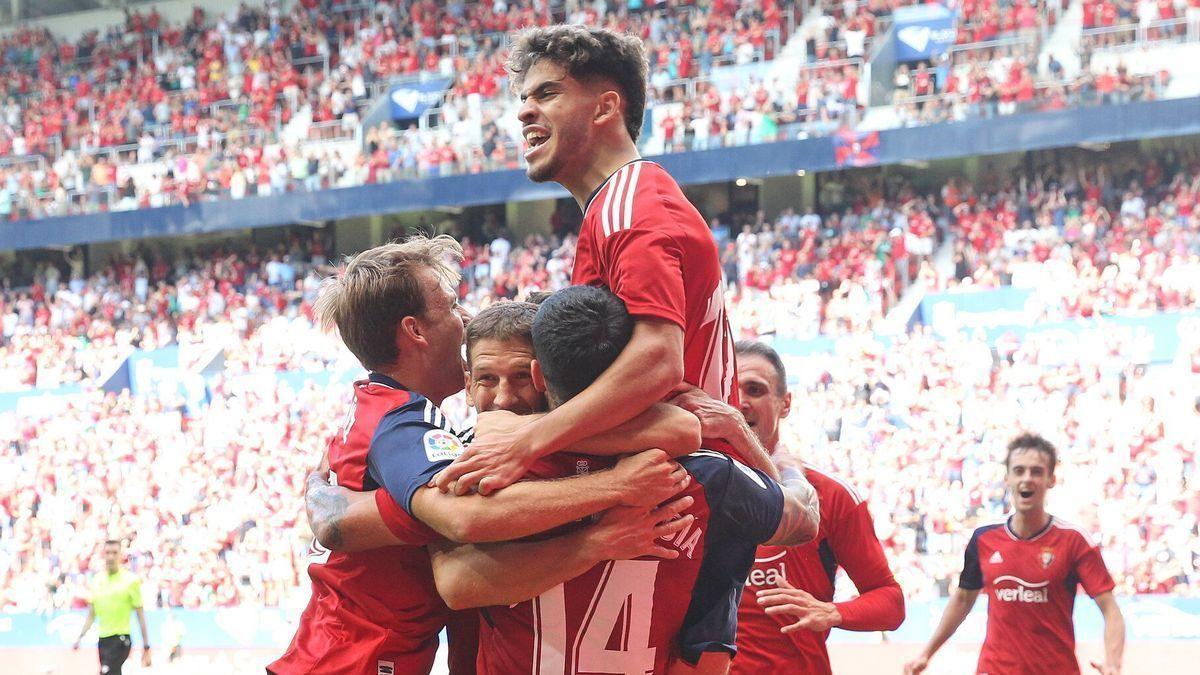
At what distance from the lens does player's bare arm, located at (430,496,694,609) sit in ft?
10.2

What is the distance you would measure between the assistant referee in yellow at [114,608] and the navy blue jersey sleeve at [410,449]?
1155 cm

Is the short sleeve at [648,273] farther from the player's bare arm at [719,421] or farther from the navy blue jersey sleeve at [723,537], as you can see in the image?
the navy blue jersey sleeve at [723,537]

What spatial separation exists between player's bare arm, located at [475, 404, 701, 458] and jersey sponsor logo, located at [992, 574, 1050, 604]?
15.8 ft

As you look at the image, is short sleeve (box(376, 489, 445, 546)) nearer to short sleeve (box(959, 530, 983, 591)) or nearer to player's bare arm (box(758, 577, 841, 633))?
player's bare arm (box(758, 577, 841, 633))

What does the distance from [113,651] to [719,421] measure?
1226cm

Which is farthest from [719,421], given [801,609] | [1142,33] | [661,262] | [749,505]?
[1142,33]

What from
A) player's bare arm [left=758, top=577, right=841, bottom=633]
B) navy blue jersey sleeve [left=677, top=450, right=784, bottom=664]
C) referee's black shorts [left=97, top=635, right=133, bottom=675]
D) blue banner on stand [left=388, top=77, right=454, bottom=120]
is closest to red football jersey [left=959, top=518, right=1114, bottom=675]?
player's bare arm [left=758, top=577, right=841, bottom=633]

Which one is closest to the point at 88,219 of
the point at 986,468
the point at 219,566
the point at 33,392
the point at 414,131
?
the point at 33,392

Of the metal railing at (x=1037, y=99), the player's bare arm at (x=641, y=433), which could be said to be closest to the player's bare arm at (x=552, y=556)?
the player's bare arm at (x=641, y=433)

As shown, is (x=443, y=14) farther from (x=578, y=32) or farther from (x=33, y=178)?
(x=578, y=32)

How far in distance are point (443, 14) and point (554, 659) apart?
3019 cm

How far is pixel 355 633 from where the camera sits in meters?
3.57

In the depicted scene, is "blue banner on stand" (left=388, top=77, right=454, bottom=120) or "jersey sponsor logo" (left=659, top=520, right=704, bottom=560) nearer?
"jersey sponsor logo" (left=659, top=520, right=704, bottom=560)

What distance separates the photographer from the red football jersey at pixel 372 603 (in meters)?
3.54
